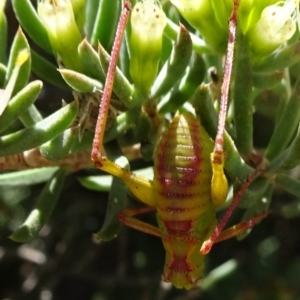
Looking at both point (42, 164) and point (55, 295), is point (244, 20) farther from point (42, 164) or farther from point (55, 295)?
point (55, 295)

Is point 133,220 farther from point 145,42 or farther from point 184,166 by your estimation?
point 145,42

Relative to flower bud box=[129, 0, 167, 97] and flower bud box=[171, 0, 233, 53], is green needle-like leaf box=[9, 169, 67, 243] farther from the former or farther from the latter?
flower bud box=[171, 0, 233, 53]

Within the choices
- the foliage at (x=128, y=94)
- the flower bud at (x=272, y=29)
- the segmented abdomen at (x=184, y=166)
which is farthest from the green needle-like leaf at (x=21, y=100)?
the flower bud at (x=272, y=29)

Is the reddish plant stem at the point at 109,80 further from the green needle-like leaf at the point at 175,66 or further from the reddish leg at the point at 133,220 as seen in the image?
the reddish leg at the point at 133,220

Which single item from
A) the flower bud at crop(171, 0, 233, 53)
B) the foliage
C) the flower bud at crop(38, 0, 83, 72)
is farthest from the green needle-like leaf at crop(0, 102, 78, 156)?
the flower bud at crop(171, 0, 233, 53)

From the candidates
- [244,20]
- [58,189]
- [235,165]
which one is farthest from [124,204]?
[244,20]

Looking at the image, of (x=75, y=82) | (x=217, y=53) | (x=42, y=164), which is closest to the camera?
(x=75, y=82)

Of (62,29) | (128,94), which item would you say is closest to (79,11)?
(62,29)
